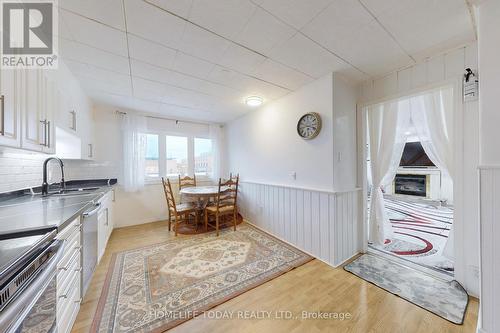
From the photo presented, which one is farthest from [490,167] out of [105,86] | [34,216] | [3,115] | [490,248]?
[105,86]

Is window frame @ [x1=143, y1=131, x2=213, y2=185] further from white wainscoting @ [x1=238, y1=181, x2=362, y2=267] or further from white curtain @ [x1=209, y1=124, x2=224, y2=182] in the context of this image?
white wainscoting @ [x1=238, y1=181, x2=362, y2=267]

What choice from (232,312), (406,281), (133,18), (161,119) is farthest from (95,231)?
(406,281)

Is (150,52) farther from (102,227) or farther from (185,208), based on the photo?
(185,208)

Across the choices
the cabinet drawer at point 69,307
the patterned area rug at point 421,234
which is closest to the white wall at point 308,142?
the patterned area rug at point 421,234

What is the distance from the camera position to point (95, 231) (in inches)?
74.2

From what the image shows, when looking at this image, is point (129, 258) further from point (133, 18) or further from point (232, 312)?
point (133, 18)

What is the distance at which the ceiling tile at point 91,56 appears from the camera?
1731 millimetres

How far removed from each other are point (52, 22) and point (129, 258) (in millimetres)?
2584

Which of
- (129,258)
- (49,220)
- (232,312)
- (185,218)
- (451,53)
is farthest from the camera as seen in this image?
(185,218)

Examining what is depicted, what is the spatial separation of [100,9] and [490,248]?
128 inches

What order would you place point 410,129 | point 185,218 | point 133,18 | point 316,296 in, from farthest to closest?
point 185,218 < point 410,129 < point 316,296 < point 133,18

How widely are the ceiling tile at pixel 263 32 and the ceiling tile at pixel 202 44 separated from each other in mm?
203

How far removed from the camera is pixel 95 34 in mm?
1578

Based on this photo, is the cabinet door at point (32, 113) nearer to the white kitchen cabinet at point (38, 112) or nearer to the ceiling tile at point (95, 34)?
the white kitchen cabinet at point (38, 112)
